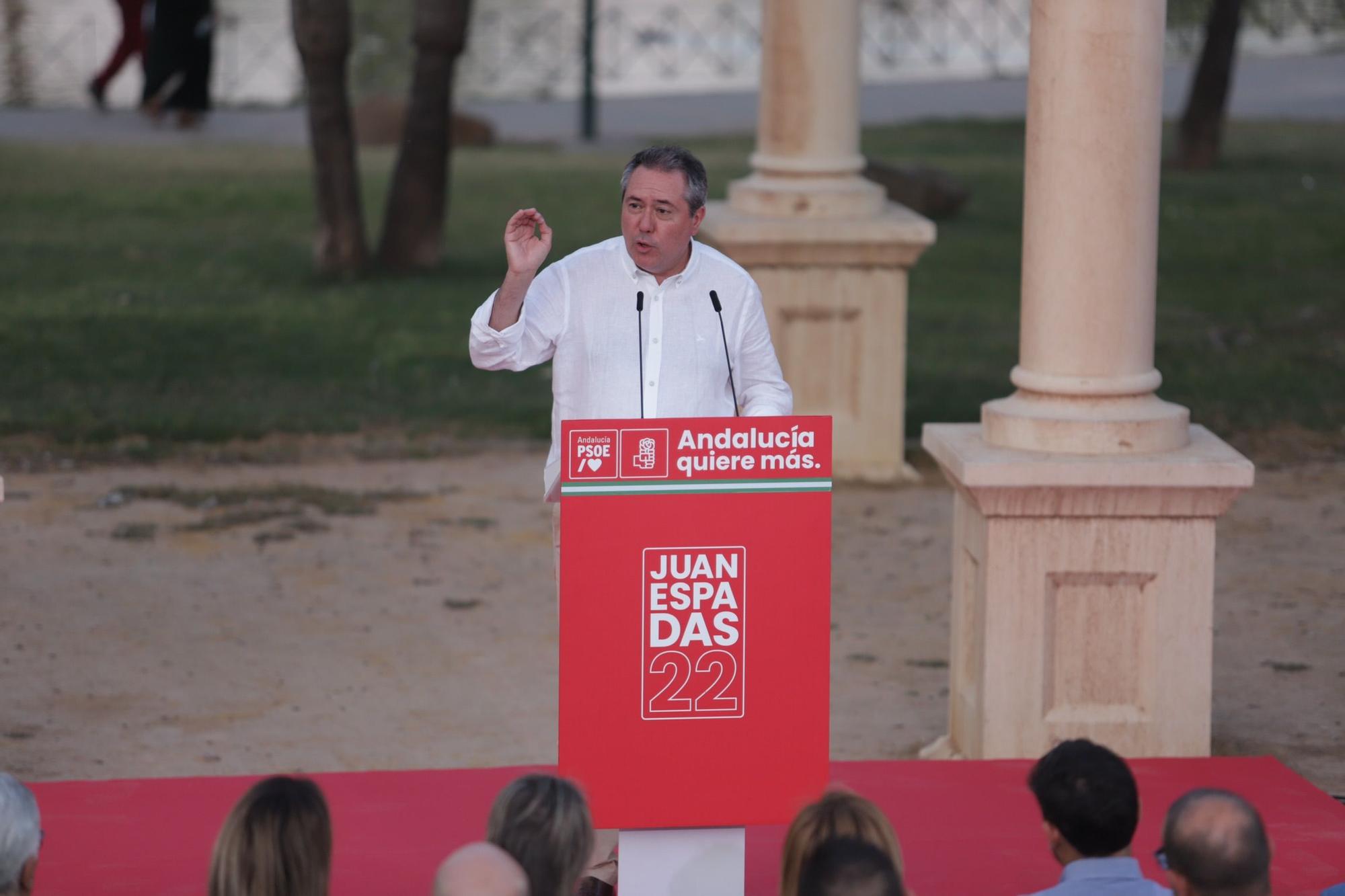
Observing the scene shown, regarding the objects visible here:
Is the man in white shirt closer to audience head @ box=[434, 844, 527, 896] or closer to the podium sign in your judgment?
the podium sign

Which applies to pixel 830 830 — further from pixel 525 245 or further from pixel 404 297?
pixel 404 297

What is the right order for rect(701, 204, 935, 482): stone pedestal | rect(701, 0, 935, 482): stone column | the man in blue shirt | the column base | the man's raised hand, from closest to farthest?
the man in blue shirt
the man's raised hand
the column base
rect(701, 0, 935, 482): stone column
rect(701, 204, 935, 482): stone pedestal

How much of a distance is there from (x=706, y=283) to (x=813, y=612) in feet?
2.89

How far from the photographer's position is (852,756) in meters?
7.36

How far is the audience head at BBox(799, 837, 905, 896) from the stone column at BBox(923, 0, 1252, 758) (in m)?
2.79

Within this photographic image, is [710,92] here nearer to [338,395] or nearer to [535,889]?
[338,395]

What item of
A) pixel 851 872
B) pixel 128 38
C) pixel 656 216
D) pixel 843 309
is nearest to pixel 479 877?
pixel 851 872

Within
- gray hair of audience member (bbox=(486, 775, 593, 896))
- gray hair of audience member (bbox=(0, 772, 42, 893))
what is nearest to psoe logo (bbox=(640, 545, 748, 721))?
gray hair of audience member (bbox=(486, 775, 593, 896))

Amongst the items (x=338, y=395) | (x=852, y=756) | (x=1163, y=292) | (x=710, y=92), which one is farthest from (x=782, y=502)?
(x=710, y=92)

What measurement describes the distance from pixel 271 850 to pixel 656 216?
1889mm

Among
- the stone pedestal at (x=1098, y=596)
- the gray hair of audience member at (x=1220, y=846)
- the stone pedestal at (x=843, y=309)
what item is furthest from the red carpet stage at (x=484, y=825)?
the stone pedestal at (x=843, y=309)

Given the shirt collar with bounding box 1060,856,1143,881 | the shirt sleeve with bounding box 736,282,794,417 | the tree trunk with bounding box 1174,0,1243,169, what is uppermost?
the tree trunk with bounding box 1174,0,1243,169

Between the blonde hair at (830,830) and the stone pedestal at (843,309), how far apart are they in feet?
22.5

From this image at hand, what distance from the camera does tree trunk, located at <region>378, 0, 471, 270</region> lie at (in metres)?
15.9
